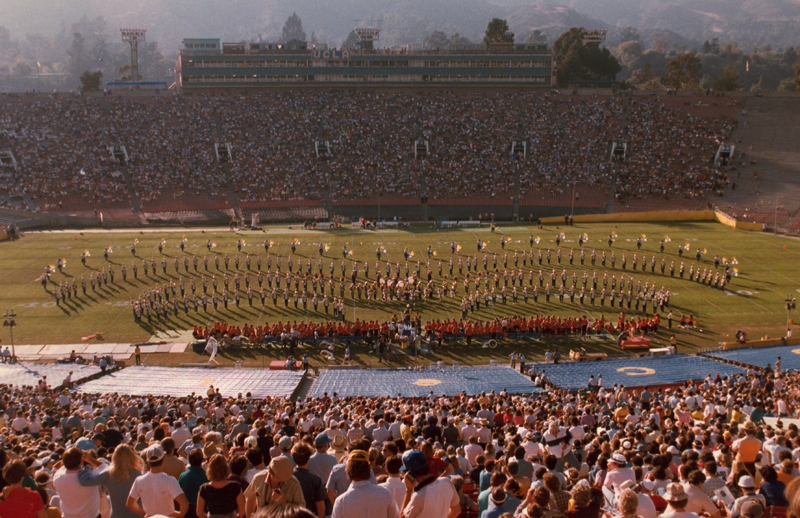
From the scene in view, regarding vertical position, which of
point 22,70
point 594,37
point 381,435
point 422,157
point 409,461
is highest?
point 594,37

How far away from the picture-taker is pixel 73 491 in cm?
634

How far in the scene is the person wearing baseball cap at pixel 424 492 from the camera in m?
5.56

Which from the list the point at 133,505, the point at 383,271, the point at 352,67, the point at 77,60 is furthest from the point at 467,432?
the point at 77,60

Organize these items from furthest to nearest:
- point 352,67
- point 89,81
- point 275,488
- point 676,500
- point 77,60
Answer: point 77,60 < point 89,81 < point 352,67 < point 275,488 < point 676,500

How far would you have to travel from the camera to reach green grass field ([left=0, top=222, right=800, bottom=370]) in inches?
1294

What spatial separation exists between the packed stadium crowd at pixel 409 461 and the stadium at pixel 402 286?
0.16 feet

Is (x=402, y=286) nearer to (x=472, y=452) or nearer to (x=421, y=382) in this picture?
(x=421, y=382)

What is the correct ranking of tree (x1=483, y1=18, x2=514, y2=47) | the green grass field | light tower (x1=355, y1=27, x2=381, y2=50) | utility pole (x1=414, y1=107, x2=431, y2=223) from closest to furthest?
1. the green grass field
2. utility pole (x1=414, y1=107, x2=431, y2=223)
3. light tower (x1=355, y1=27, x2=381, y2=50)
4. tree (x1=483, y1=18, x2=514, y2=47)

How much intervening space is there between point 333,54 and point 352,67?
10.3ft

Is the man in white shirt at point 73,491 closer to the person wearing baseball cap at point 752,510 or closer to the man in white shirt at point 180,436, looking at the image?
the man in white shirt at point 180,436

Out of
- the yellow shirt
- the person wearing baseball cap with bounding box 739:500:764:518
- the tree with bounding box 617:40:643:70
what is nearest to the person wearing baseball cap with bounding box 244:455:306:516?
the person wearing baseball cap with bounding box 739:500:764:518

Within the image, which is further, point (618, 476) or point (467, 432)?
point (467, 432)

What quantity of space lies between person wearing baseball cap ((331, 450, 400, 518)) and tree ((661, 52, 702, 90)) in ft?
334

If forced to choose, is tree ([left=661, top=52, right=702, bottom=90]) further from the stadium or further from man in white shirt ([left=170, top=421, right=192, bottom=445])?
man in white shirt ([left=170, top=421, right=192, bottom=445])
